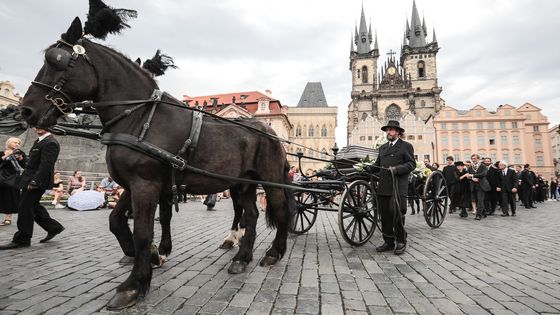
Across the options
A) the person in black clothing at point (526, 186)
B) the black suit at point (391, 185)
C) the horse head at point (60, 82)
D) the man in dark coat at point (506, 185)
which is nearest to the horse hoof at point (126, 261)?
the horse head at point (60, 82)

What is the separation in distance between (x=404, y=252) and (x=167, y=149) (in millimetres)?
3790

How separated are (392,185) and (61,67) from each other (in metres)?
4.50

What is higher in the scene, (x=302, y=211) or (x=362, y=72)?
(x=362, y=72)

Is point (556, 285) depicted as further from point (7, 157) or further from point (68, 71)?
point (7, 157)

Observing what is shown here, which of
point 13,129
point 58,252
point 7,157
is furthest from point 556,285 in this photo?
point 13,129

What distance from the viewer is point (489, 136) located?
64.6 metres

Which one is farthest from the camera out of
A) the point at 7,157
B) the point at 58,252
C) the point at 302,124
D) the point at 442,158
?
Result: the point at 302,124

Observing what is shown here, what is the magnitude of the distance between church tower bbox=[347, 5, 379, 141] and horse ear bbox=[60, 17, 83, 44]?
8013 cm

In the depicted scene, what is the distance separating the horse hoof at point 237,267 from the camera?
3.54 m

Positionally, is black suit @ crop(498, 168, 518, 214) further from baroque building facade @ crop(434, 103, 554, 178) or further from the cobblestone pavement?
baroque building facade @ crop(434, 103, 554, 178)

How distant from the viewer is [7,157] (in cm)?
595

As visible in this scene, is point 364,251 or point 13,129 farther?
point 13,129

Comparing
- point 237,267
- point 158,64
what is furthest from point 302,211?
point 158,64

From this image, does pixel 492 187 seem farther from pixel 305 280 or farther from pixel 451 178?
pixel 305 280
